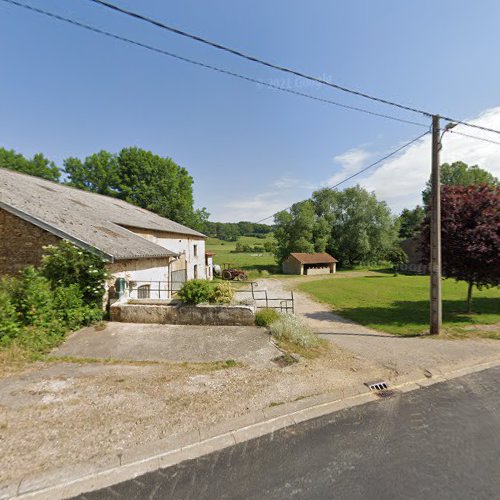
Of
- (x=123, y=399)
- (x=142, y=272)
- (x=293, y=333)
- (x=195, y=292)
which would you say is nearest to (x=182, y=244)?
(x=142, y=272)

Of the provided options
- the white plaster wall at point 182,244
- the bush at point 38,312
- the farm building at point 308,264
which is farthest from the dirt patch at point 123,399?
the farm building at point 308,264

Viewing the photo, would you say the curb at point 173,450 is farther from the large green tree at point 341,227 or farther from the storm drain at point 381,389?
the large green tree at point 341,227

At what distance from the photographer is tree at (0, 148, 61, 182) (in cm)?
3062

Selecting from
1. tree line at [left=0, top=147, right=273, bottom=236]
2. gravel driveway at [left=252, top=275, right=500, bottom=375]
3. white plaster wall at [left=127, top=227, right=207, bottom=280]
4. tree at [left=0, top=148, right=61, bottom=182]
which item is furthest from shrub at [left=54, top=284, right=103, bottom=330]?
tree at [left=0, top=148, right=61, bottom=182]

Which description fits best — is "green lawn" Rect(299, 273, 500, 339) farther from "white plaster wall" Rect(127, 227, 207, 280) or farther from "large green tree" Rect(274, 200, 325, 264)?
"large green tree" Rect(274, 200, 325, 264)

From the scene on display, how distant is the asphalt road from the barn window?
8.32m

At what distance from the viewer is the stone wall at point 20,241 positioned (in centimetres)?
859

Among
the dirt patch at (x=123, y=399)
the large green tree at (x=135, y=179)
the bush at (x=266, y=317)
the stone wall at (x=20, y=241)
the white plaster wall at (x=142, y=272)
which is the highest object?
the large green tree at (x=135, y=179)

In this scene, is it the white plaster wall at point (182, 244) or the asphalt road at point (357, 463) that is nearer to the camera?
the asphalt road at point (357, 463)

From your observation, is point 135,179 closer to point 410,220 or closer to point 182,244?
point 182,244

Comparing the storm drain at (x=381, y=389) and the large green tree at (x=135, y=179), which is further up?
the large green tree at (x=135, y=179)

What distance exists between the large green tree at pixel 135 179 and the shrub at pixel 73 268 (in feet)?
83.0

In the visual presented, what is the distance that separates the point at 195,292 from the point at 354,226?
41.9m

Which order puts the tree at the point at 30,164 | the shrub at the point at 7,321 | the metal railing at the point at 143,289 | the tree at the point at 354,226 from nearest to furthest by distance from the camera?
the shrub at the point at 7,321, the metal railing at the point at 143,289, the tree at the point at 30,164, the tree at the point at 354,226
